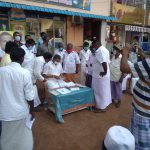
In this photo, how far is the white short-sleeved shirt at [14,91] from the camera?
8.30 ft

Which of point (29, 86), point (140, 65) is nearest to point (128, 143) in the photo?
point (140, 65)

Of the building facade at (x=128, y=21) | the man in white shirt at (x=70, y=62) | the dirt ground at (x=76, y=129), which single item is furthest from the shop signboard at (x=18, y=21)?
the building facade at (x=128, y=21)

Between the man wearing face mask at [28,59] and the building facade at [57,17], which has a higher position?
the building facade at [57,17]

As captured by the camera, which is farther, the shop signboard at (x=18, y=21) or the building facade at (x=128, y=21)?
the building facade at (x=128, y=21)

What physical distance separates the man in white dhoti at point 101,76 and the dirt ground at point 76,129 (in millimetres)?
302

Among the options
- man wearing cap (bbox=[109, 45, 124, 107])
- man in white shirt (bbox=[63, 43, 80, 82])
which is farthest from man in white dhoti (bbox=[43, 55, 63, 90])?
man wearing cap (bbox=[109, 45, 124, 107])

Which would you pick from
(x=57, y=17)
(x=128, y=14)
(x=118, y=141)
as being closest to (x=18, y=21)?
(x=57, y=17)

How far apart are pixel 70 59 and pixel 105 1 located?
8418mm

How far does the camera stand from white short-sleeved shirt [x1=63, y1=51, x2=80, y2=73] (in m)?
6.96

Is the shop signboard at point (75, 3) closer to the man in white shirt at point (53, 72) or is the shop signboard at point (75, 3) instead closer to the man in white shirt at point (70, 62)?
the man in white shirt at point (70, 62)

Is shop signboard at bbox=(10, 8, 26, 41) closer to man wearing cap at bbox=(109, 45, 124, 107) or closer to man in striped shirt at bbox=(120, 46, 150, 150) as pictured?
man wearing cap at bbox=(109, 45, 124, 107)

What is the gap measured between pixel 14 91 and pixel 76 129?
2.24m

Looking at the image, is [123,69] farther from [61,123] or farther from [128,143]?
[61,123]

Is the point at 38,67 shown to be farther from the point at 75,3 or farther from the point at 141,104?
the point at 75,3
